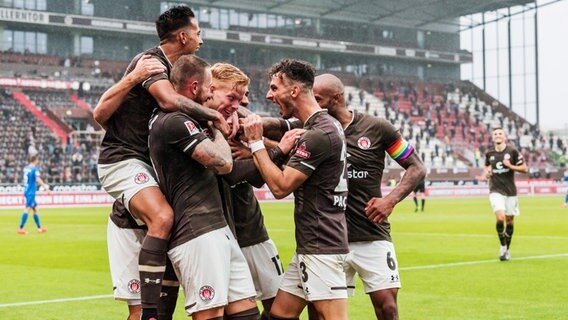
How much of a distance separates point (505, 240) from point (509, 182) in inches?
57.0

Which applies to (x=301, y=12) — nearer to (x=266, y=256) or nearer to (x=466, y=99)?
(x=466, y=99)

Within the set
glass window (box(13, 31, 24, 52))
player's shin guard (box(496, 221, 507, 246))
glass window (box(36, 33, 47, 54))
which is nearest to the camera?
player's shin guard (box(496, 221, 507, 246))

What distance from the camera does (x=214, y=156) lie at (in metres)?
5.57

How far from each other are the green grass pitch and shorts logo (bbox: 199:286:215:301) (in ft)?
14.0

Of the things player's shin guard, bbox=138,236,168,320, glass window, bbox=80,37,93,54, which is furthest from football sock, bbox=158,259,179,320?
glass window, bbox=80,37,93,54

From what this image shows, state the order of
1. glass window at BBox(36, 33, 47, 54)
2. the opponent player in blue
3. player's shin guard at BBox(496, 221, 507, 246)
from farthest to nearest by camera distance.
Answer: glass window at BBox(36, 33, 47, 54) → the opponent player in blue → player's shin guard at BBox(496, 221, 507, 246)

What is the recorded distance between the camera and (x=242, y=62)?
70.0 meters

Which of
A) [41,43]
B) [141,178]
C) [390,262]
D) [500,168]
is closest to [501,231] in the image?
[500,168]

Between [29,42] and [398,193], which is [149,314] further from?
[29,42]

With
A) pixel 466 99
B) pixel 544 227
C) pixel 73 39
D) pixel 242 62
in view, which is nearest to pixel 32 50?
pixel 73 39

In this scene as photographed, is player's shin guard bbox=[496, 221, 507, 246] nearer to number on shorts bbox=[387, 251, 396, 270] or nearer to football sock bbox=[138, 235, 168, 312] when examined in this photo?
number on shorts bbox=[387, 251, 396, 270]

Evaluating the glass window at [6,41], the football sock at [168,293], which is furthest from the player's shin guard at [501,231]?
the glass window at [6,41]

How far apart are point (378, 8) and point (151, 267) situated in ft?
220

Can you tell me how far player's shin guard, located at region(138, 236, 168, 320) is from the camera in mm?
5734
